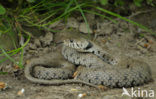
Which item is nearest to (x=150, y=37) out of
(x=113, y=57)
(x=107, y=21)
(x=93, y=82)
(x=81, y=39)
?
(x=107, y=21)

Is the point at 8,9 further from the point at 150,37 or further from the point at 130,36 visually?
the point at 150,37


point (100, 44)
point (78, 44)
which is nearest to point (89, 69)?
point (78, 44)

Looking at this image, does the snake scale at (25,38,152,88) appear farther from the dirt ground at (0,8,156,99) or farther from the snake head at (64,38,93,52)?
the dirt ground at (0,8,156,99)

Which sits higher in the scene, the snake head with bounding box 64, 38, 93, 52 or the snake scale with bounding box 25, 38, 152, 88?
the snake head with bounding box 64, 38, 93, 52

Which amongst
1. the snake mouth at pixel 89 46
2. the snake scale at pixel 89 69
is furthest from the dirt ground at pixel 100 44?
the snake mouth at pixel 89 46

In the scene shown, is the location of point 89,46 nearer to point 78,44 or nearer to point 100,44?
point 78,44

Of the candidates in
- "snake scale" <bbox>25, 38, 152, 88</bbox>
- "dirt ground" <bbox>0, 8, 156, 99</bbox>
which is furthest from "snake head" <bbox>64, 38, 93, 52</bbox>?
"dirt ground" <bbox>0, 8, 156, 99</bbox>
